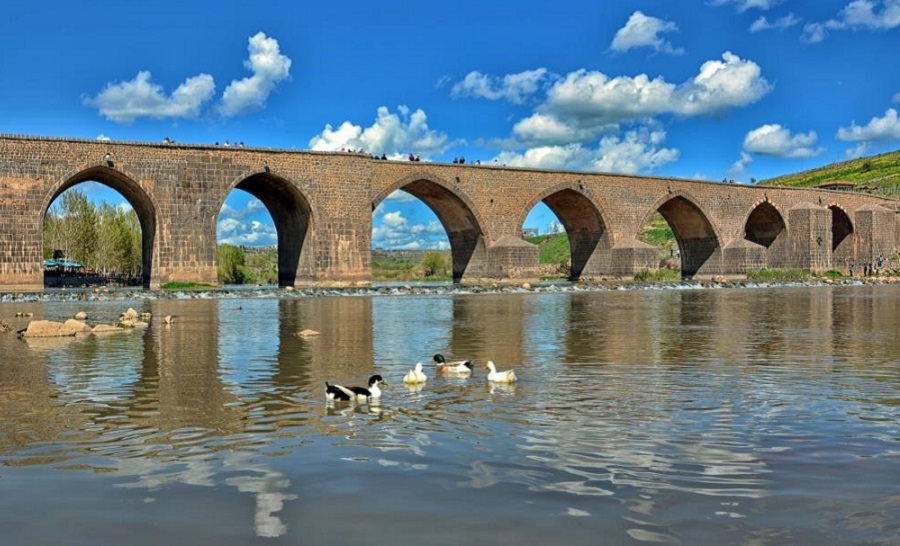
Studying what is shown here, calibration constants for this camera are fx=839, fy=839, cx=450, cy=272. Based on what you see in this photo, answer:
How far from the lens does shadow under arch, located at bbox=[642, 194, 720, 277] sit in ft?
173

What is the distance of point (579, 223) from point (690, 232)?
955 centimetres

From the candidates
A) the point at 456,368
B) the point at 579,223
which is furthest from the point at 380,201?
the point at 456,368

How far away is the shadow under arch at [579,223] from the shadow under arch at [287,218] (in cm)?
1397

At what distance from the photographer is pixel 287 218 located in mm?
40781

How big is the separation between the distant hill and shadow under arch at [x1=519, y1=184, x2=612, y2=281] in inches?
1470

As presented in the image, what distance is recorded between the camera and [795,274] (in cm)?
5238

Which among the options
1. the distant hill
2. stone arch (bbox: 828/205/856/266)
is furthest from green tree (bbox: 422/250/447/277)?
the distant hill

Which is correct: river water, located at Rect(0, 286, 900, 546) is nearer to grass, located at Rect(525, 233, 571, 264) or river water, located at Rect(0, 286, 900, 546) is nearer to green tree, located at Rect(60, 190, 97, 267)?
green tree, located at Rect(60, 190, 97, 267)

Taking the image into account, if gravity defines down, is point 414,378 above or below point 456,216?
below

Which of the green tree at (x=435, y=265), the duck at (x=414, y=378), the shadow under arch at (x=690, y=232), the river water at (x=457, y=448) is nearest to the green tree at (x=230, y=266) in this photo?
the green tree at (x=435, y=265)

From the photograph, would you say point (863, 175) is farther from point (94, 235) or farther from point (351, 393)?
point (351, 393)

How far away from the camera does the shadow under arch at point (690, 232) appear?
173 feet

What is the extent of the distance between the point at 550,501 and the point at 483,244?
130 feet

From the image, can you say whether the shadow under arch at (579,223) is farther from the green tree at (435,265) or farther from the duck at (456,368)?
the duck at (456,368)
